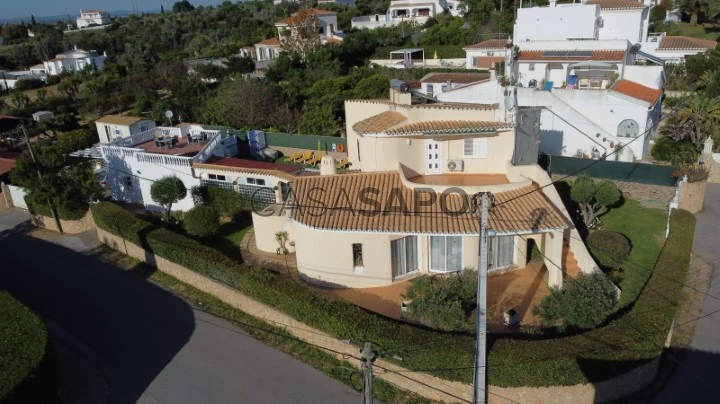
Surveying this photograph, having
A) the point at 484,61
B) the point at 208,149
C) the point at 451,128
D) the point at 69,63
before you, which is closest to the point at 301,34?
the point at 484,61

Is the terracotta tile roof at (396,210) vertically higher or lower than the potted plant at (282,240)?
higher

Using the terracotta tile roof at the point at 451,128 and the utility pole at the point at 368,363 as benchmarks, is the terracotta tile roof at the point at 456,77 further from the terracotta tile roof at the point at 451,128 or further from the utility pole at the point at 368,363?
the utility pole at the point at 368,363

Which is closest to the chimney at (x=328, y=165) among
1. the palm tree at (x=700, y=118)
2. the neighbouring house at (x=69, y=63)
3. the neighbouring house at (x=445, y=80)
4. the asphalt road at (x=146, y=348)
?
the asphalt road at (x=146, y=348)

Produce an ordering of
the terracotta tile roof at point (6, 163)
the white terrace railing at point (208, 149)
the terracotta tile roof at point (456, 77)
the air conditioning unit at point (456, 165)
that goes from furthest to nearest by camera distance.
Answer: the terracotta tile roof at point (456, 77)
the terracotta tile roof at point (6, 163)
the white terrace railing at point (208, 149)
the air conditioning unit at point (456, 165)

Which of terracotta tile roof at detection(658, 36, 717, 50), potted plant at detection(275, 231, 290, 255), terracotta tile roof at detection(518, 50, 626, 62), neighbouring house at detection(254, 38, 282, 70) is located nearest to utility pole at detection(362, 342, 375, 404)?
potted plant at detection(275, 231, 290, 255)

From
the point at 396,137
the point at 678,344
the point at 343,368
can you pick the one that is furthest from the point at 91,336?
the point at 678,344

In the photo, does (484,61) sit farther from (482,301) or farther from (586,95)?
(482,301)

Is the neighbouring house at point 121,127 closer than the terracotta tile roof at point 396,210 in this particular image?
No
